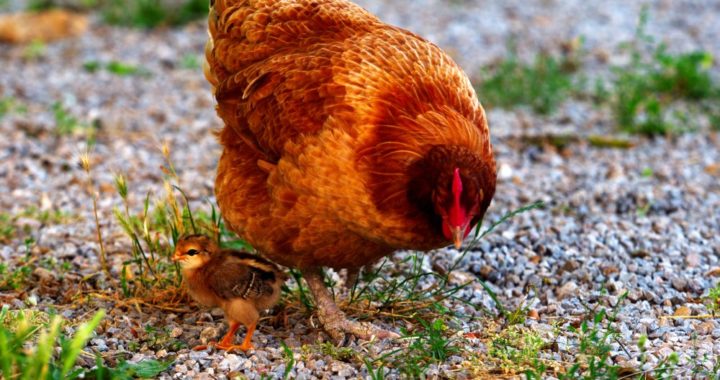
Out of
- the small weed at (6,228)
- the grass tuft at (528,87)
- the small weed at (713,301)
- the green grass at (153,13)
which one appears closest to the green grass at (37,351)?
the small weed at (6,228)

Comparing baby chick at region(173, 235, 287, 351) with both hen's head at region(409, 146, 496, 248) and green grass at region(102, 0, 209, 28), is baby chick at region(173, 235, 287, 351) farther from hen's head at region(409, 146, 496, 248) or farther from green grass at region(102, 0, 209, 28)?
green grass at region(102, 0, 209, 28)

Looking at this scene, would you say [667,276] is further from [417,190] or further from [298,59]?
[298,59]

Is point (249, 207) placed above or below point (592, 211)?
→ below

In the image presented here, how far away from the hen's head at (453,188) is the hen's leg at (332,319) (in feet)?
2.58

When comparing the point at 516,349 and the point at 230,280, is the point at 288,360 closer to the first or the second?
the point at 230,280

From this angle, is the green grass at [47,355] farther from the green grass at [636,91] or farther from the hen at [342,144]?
the green grass at [636,91]

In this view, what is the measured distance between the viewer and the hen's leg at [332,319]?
420cm

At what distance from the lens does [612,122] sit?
8.02m

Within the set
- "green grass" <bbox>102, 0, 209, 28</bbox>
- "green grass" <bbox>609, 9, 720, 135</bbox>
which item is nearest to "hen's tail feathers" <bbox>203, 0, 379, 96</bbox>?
"green grass" <bbox>609, 9, 720, 135</bbox>

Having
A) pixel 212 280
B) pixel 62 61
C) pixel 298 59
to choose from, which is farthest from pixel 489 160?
pixel 62 61

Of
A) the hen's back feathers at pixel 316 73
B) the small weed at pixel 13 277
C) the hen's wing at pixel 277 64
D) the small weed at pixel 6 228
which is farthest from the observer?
the small weed at pixel 6 228

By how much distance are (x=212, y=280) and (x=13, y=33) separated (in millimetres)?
7065

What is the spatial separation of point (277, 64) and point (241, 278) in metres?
1.05

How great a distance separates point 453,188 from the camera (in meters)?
3.48
